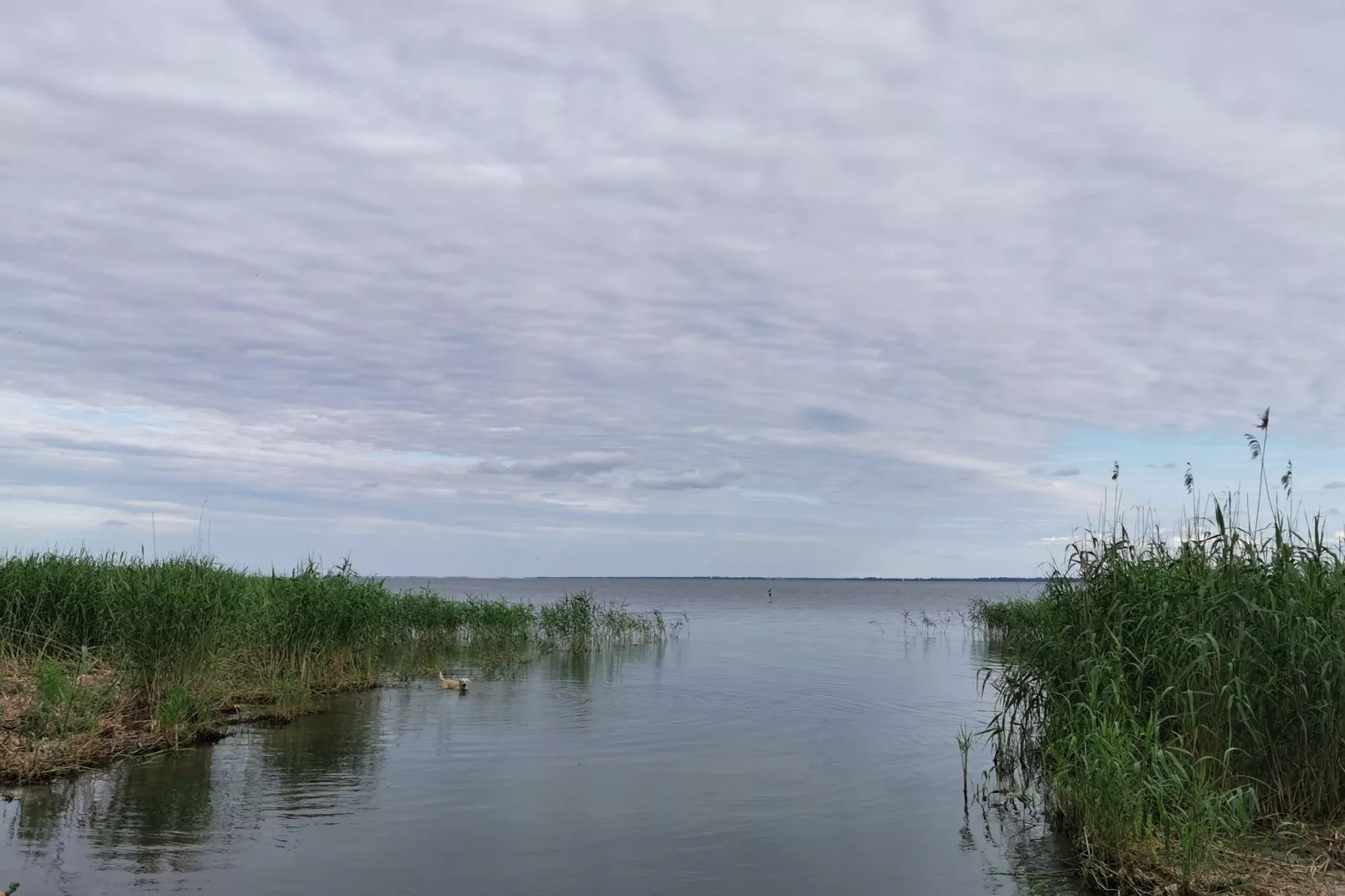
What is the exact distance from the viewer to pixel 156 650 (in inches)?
556

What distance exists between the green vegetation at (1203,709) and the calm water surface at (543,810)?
1.09 metres

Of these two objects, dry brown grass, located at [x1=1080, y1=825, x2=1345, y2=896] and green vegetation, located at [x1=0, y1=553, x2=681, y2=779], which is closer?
dry brown grass, located at [x1=1080, y1=825, x2=1345, y2=896]

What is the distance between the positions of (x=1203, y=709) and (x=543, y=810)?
8.41m

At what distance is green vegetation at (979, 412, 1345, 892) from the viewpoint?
28.2 ft

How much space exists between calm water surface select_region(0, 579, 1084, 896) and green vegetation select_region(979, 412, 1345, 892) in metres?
1.09

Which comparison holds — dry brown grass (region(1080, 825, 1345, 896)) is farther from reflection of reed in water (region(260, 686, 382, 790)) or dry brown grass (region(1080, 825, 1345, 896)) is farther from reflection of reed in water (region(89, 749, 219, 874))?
reflection of reed in water (region(260, 686, 382, 790))

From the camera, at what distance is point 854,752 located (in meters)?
16.4

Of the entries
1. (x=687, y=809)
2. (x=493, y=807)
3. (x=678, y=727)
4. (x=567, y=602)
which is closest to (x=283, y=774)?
(x=493, y=807)

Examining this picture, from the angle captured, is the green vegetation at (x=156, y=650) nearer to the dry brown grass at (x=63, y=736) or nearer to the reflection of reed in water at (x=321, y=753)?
the dry brown grass at (x=63, y=736)

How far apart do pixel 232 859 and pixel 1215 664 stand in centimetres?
1115

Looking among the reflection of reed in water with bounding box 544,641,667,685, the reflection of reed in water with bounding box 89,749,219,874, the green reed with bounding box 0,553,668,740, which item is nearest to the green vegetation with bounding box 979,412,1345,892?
the reflection of reed in water with bounding box 89,749,219,874

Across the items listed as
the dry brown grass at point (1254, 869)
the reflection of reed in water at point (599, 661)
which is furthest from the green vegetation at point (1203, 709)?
the reflection of reed in water at point (599, 661)

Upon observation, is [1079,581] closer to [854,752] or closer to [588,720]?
[854,752]

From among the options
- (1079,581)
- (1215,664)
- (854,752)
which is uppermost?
(1079,581)
